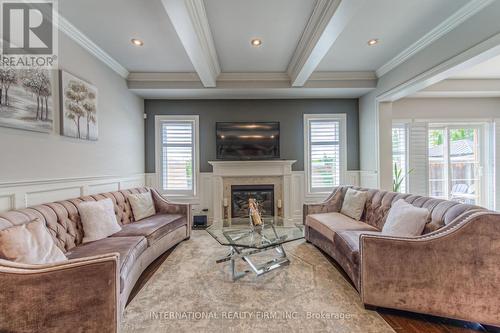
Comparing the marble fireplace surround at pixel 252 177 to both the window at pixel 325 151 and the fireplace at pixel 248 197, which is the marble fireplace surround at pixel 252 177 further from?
the window at pixel 325 151

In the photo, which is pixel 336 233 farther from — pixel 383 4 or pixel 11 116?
pixel 11 116

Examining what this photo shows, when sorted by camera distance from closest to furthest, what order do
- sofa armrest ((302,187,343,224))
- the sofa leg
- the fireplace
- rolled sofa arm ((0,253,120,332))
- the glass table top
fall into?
rolled sofa arm ((0,253,120,332)) < the sofa leg < the glass table top < sofa armrest ((302,187,343,224)) < the fireplace

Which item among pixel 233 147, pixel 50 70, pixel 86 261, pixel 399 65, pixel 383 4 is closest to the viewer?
pixel 86 261

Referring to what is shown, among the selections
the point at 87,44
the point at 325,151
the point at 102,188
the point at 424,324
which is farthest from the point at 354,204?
the point at 87,44

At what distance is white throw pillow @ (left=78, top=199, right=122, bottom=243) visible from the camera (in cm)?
227

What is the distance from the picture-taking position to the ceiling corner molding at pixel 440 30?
2.14 m

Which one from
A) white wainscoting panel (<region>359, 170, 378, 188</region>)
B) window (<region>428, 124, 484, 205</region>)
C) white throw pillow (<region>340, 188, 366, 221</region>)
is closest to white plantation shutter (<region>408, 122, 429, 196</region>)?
window (<region>428, 124, 484, 205</region>)

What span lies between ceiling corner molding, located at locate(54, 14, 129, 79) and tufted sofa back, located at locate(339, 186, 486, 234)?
4.11 meters

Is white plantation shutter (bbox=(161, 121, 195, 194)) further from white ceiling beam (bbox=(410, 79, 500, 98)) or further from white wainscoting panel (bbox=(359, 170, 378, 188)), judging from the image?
white ceiling beam (bbox=(410, 79, 500, 98))

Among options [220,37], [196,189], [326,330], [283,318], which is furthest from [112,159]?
[326,330]

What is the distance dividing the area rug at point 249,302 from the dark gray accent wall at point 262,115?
2488 millimetres

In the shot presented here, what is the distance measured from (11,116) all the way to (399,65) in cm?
480

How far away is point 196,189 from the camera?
4570 millimetres

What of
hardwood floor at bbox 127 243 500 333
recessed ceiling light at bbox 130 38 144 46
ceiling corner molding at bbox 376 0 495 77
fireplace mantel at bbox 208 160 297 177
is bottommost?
hardwood floor at bbox 127 243 500 333
